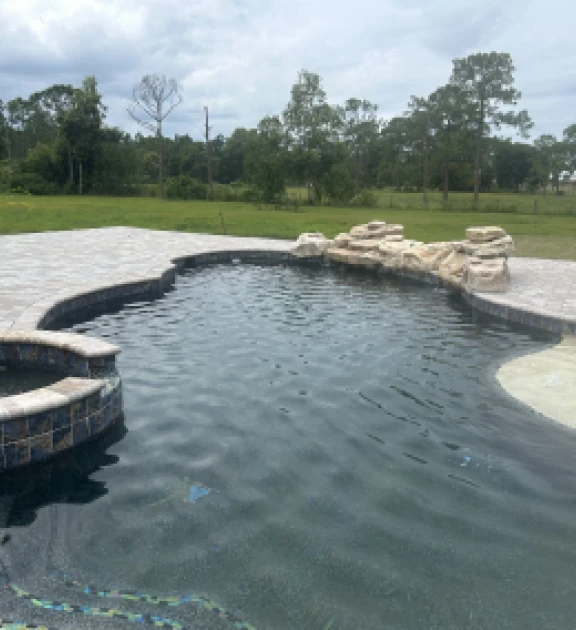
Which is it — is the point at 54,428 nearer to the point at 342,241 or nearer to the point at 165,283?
the point at 165,283

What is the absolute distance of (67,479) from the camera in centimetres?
386

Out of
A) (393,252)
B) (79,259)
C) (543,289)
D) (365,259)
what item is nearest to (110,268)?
(79,259)

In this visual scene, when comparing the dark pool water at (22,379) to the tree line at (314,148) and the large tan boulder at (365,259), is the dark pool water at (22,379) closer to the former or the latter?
the large tan boulder at (365,259)

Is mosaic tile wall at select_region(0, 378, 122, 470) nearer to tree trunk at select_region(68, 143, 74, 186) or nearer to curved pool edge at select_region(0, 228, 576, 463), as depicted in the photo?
curved pool edge at select_region(0, 228, 576, 463)

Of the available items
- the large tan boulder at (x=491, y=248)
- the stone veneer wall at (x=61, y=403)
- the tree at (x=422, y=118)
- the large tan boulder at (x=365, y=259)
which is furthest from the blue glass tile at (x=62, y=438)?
the tree at (x=422, y=118)

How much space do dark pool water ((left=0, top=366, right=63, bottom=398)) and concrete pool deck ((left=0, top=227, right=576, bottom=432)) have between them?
1.01 meters

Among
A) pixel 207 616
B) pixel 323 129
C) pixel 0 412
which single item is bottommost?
pixel 207 616

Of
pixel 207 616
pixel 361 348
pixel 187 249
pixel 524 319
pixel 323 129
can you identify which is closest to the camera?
pixel 207 616

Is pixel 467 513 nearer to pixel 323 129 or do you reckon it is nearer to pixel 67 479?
pixel 67 479

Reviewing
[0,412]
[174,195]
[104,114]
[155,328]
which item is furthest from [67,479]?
[104,114]

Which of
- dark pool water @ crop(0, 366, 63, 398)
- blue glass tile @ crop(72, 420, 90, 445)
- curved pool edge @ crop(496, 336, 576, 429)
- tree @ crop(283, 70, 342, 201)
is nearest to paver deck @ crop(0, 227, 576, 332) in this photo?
dark pool water @ crop(0, 366, 63, 398)

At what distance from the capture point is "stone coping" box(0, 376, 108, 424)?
3809 millimetres

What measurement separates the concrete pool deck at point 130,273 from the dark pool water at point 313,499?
3.68 feet

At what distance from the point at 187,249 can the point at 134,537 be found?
1112cm
